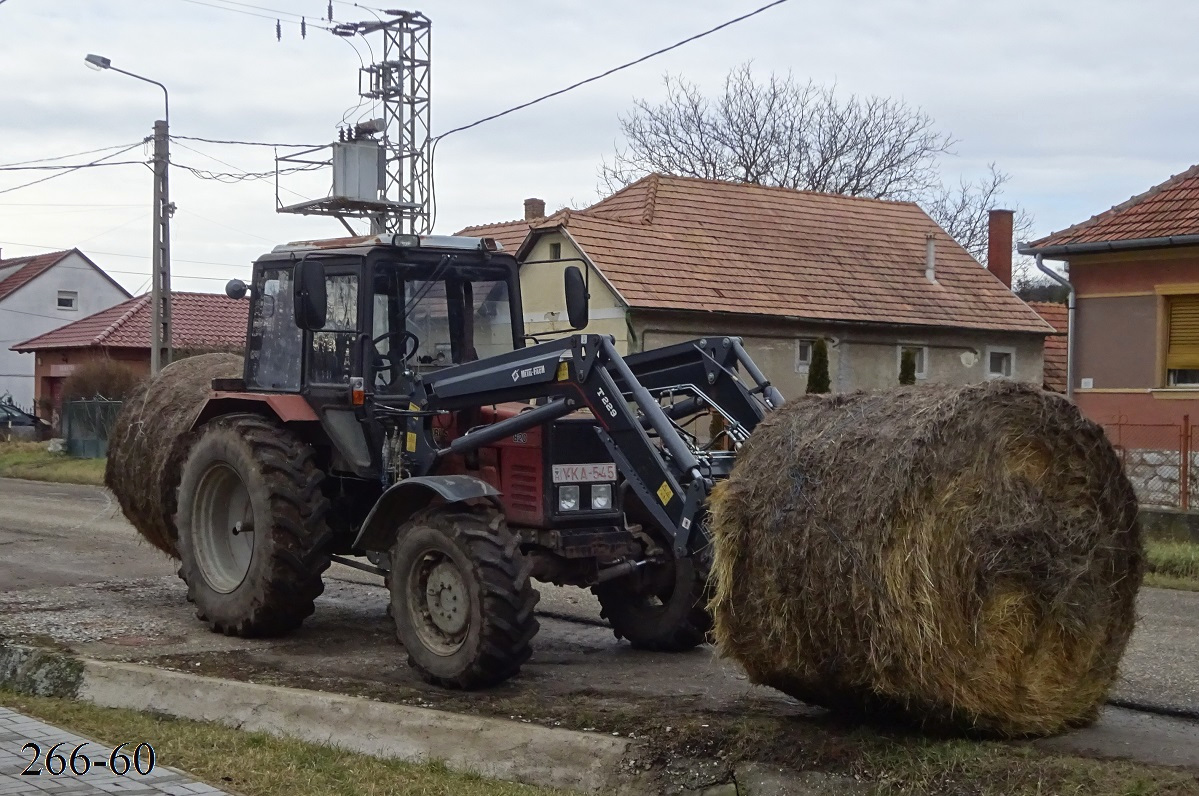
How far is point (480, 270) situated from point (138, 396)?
139 inches

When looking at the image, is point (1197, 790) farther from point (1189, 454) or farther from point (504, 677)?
point (1189, 454)

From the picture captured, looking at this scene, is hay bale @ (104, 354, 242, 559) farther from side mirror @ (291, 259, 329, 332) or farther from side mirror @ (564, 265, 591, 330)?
side mirror @ (564, 265, 591, 330)

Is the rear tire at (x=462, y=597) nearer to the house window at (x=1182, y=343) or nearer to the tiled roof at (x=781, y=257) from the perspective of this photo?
the house window at (x=1182, y=343)

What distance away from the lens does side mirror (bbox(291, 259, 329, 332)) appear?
806cm

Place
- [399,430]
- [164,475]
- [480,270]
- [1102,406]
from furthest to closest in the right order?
[1102,406], [164,475], [480,270], [399,430]

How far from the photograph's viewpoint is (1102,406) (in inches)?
706

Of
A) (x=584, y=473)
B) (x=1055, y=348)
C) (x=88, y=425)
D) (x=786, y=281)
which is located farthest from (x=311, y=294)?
(x=1055, y=348)

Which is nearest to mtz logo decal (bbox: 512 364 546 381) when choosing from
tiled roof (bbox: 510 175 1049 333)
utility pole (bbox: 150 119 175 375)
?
tiled roof (bbox: 510 175 1049 333)

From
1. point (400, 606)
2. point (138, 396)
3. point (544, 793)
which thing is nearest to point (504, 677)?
point (400, 606)

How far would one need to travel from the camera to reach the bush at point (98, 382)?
34366 millimetres

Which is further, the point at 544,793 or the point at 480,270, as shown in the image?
the point at 480,270

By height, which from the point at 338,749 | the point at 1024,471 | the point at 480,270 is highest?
the point at 480,270

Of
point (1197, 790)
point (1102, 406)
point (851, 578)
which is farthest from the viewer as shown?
point (1102, 406)

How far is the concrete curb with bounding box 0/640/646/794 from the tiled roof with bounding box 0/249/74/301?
1836 inches
